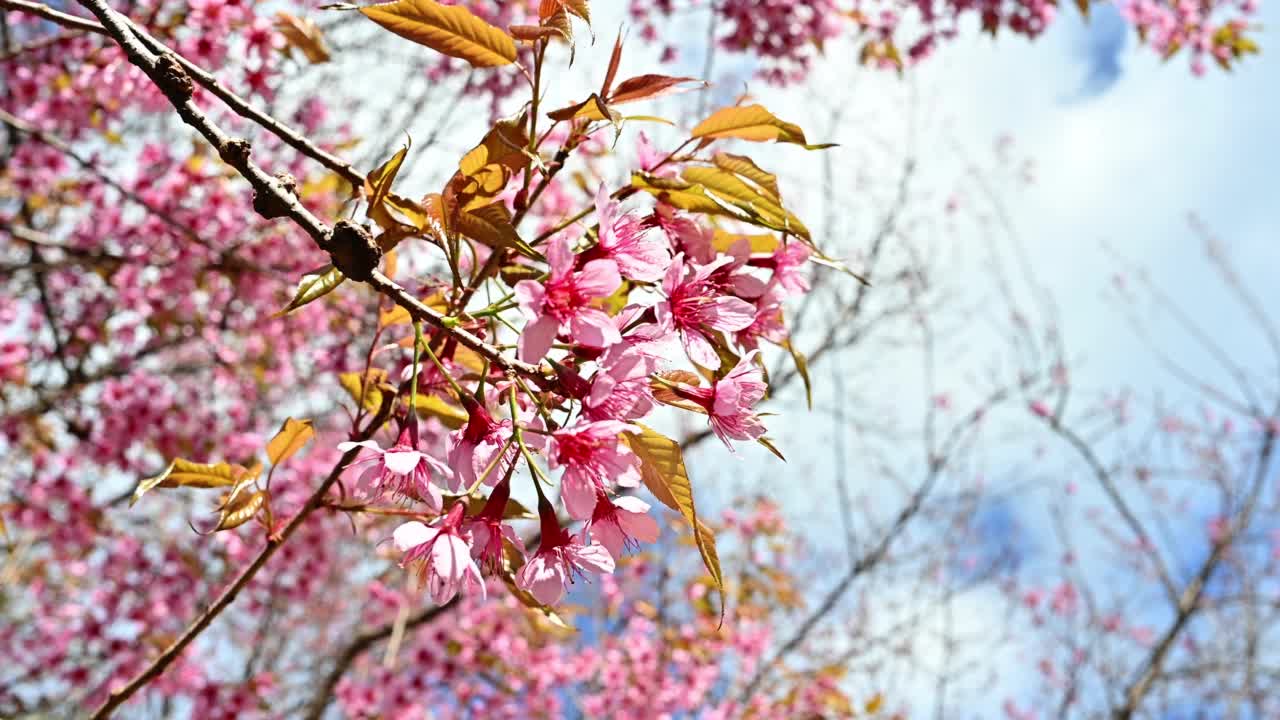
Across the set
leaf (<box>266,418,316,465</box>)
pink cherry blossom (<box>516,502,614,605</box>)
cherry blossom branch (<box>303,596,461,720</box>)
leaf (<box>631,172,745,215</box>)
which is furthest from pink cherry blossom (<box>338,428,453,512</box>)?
cherry blossom branch (<box>303,596,461,720</box>)

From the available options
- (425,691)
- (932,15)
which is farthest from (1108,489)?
(425,691)

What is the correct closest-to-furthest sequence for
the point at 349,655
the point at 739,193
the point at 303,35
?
the point at 739,193, the point at 303,35, the point at 349,655

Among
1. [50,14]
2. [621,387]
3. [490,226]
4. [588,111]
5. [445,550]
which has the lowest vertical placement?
[445,550]

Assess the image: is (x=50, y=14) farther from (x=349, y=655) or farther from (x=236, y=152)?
(x=349, y=655)

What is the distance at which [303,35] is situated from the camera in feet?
5.28

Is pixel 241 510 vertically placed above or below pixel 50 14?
below

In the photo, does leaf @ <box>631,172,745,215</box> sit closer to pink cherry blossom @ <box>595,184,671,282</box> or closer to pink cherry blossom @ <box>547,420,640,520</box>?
pink cherry blossom @ <box>595,184,671,282</box>

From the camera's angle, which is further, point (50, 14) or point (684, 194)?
point (50, 14)

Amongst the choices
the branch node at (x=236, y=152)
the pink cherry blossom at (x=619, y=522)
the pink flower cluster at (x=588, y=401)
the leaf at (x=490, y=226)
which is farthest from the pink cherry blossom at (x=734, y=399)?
the branch node at (x=236, y=152)

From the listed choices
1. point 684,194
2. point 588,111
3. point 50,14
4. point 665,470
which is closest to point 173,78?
point 50,14

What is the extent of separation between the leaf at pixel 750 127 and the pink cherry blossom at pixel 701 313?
137 millimetres

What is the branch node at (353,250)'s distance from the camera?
73 cm

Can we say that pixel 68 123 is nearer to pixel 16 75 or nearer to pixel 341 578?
pixel 16 75

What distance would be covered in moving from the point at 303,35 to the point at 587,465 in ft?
4.12
